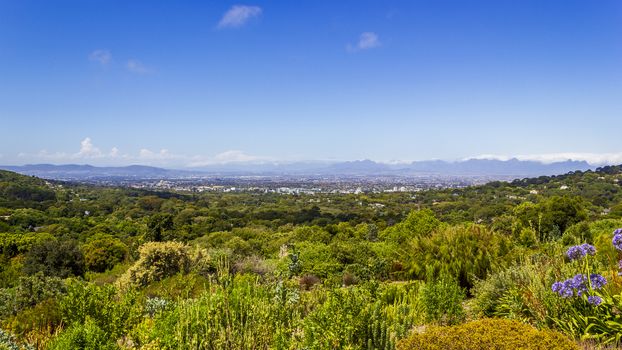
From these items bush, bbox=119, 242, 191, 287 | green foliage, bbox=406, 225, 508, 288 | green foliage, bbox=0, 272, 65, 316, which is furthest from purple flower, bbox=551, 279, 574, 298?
bush, bbox=119, 242, 191, 287

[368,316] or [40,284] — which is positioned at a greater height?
[368,316]

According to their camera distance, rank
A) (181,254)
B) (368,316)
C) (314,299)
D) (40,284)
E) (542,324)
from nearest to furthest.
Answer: (368,316), (542,324), (314,299), (40,284), (181,254)

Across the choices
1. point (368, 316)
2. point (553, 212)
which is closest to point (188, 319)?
point (368, 316)

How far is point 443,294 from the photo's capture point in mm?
5250

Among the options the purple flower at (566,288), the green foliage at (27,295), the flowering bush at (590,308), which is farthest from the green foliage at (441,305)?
the green foliage at (27,295)

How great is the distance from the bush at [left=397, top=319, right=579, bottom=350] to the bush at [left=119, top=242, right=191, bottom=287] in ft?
27.0

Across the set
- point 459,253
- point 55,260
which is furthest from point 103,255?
point 459,253

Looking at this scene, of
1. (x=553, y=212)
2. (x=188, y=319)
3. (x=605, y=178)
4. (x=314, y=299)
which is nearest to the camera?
(x=188, y=319)

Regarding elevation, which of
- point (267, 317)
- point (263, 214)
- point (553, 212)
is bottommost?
point (263, 214)

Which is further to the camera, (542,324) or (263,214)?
(263,214)

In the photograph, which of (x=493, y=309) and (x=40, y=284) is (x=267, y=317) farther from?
(x=40, y=284)

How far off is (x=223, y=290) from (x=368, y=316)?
1.49m

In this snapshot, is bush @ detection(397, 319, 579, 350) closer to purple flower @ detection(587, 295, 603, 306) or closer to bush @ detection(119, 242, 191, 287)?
purple flower @ detection(587, 295, 603, 306)

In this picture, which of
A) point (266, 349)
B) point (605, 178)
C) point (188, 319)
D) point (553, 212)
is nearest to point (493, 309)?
point (266, 349)
